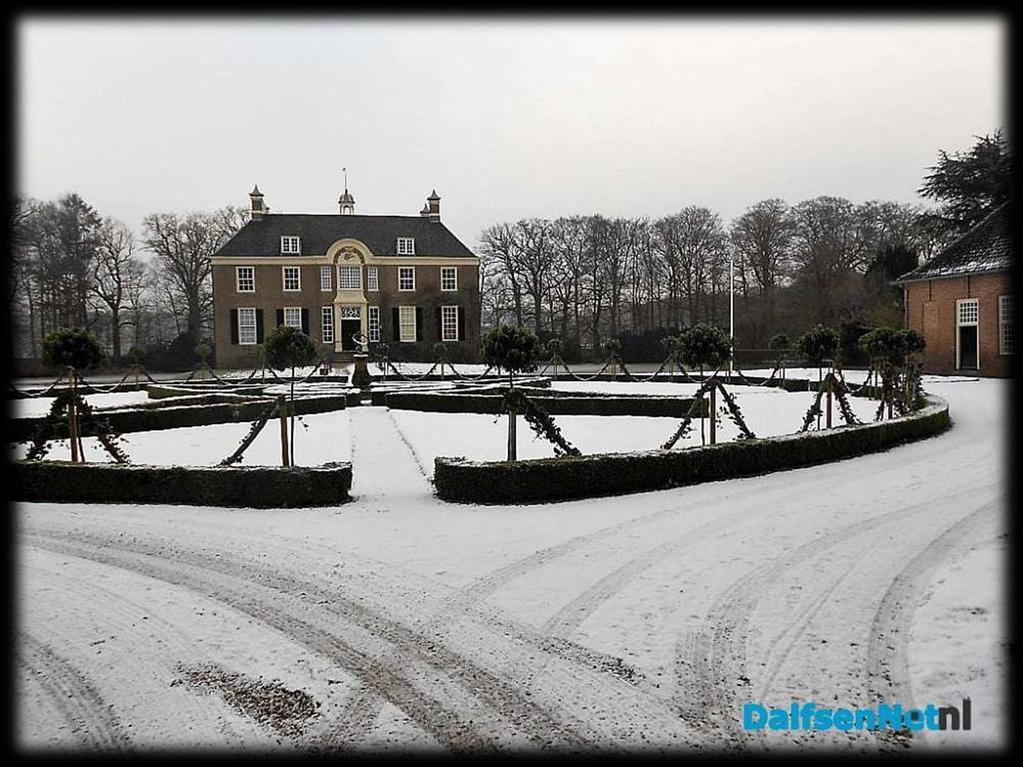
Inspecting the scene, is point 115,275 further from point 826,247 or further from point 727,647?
point 727,647

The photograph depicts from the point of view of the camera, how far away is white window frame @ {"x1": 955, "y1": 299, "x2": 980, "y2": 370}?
2405cm

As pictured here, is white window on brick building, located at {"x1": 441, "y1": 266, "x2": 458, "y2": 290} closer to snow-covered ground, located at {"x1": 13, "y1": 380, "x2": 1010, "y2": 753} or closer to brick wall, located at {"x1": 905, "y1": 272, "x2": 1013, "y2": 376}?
brick wall, located at {"x1": 905, "y1": 272, "x2": 1013, "y2": 376}

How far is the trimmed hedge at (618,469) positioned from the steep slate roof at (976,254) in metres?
18.2

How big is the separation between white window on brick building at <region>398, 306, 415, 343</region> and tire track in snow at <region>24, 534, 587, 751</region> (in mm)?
35473

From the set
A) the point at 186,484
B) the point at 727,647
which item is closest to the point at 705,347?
the point at 186,484

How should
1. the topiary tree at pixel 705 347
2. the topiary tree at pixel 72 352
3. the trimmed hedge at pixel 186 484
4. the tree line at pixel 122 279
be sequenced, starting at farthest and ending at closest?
the tree line at pixel 122 279 → the topiary tree at pixel 705 347 → the topiary tree at pixel 72 352 → the trimmed hedge at pixel 186 484

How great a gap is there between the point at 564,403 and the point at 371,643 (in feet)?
42.6

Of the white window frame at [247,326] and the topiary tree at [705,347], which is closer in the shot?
the topiary tree at [705,347]

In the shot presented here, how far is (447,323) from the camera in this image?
41.8 m

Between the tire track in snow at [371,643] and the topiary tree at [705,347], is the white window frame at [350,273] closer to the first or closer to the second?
the topiary tree at [705,347]

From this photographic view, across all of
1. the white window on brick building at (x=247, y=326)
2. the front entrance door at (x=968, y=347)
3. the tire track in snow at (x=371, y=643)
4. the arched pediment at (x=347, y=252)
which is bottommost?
the tire track in snow at (x=371, y=643)

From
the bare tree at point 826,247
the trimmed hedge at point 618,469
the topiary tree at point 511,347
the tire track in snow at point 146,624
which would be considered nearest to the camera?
the tire track in snow at point 146,624

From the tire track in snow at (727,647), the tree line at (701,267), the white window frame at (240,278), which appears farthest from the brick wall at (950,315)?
the white window frame at (240,278)

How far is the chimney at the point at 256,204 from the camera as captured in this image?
137ft
